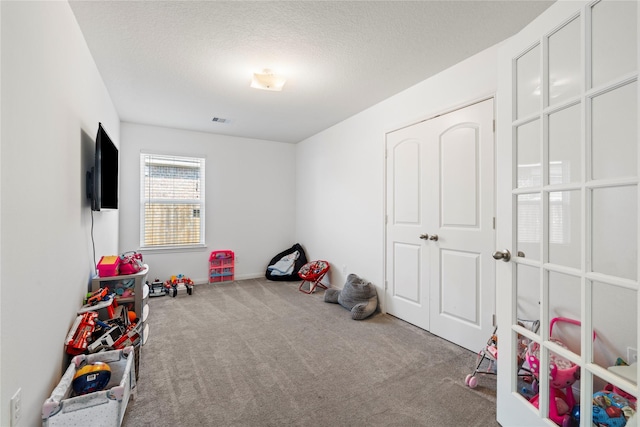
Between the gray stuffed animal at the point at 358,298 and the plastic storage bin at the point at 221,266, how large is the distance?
210cm

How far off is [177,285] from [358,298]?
2.59 m

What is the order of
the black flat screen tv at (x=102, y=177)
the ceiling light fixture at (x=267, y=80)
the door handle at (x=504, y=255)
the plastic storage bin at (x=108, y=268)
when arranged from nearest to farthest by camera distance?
1. the door handle at (x=504, y=255)
2. the black flat screen tv at (x=102, y=177)
3. the plastic storage bin at (x=108, y=268)
4. the ceiling light fixture at (x=267, y=80)

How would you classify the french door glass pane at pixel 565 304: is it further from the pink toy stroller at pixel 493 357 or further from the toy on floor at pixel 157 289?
the toy on floor at pixel 157 289

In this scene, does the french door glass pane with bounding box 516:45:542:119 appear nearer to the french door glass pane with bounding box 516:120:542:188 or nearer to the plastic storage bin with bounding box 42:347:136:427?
the french door glass pane with bounding box 516:120:542:188

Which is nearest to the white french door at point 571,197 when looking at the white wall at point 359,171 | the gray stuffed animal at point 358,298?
the white wall at point 359,171

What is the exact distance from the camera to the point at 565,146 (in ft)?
4.21

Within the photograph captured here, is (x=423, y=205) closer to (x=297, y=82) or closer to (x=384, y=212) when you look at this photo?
(x=384, y=212)

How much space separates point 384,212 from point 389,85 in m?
1.34

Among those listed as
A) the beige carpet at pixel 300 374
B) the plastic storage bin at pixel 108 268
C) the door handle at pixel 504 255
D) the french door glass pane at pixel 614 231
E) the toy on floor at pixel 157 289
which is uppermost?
the french door glass pane at pixel 614 231

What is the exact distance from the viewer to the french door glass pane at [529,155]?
141 cm

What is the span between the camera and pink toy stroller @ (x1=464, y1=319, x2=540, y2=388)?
1489 mm

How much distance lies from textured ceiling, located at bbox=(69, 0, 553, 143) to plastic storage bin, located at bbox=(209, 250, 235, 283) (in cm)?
236

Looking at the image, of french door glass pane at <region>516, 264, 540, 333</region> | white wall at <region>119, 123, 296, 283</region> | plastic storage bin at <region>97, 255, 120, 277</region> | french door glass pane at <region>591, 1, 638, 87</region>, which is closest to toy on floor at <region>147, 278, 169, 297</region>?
white wall at <region>119, 123, 296, 283</region>

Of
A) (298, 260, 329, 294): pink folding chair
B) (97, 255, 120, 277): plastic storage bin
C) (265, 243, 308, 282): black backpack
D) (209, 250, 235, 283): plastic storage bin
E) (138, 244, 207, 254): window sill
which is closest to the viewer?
(97, 255, 120, 277): plastic storage bin
